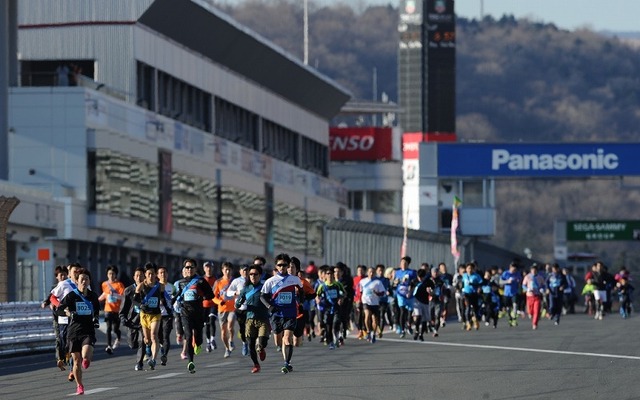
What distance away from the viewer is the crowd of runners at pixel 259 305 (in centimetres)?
2566

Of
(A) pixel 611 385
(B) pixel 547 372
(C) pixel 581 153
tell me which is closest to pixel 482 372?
(B) pixel 547 372

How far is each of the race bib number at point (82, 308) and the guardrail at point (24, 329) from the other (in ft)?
29.3

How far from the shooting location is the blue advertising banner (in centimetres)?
7850

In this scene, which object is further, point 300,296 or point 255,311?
point 300,296

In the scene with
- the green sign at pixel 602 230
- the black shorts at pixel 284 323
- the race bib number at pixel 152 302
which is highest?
the green sign at pixel 602 230

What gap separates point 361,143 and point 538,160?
137ft

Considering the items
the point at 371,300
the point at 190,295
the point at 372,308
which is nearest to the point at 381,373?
the point at 190,295

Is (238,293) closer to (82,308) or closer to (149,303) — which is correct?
(149,303)

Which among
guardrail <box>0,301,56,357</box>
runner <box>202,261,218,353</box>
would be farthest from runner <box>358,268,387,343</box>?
guardrail <box>0,301,56,357</box>

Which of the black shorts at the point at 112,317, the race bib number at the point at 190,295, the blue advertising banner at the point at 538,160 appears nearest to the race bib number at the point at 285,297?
the race bib number at the point at 190,295

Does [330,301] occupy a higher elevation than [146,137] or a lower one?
lower

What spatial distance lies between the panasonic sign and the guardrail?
4626 cm

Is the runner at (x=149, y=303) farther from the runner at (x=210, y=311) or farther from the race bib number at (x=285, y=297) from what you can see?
the runner at (x=210, y=311)

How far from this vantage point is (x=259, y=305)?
26.6m
